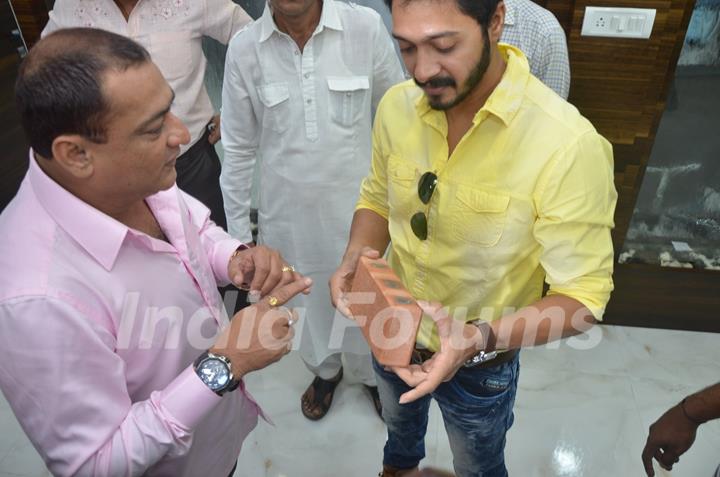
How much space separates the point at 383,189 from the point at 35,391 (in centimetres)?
94

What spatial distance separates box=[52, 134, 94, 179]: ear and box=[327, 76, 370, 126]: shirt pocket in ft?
3.40

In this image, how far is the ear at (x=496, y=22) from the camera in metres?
1.13

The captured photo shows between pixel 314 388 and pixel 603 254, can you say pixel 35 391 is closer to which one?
pixel 603 254

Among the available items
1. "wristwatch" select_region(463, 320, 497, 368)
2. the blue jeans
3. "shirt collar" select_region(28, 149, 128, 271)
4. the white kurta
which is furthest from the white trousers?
"shirt collar" select_region(28, 149, 128, 271)

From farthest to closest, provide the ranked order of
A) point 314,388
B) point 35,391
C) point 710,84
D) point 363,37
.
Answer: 1. point 314,388
2. point 710,84
3. point 363,37
4. point 35,391

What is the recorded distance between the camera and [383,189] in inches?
62.1

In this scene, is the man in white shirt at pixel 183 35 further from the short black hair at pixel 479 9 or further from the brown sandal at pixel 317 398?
the short black hair at pixel 479 9

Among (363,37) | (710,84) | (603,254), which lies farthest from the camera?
(710,84)

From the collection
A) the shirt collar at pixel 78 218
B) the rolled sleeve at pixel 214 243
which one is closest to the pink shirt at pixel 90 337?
the shirt collar at pixel 78 218

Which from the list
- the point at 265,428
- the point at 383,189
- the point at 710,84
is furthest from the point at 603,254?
the point at 265,428

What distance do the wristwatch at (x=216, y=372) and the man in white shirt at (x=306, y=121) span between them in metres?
0.97

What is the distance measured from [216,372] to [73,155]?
0.48 meters

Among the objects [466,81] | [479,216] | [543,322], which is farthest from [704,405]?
[466,81]

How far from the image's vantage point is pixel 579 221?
1.15 metres
